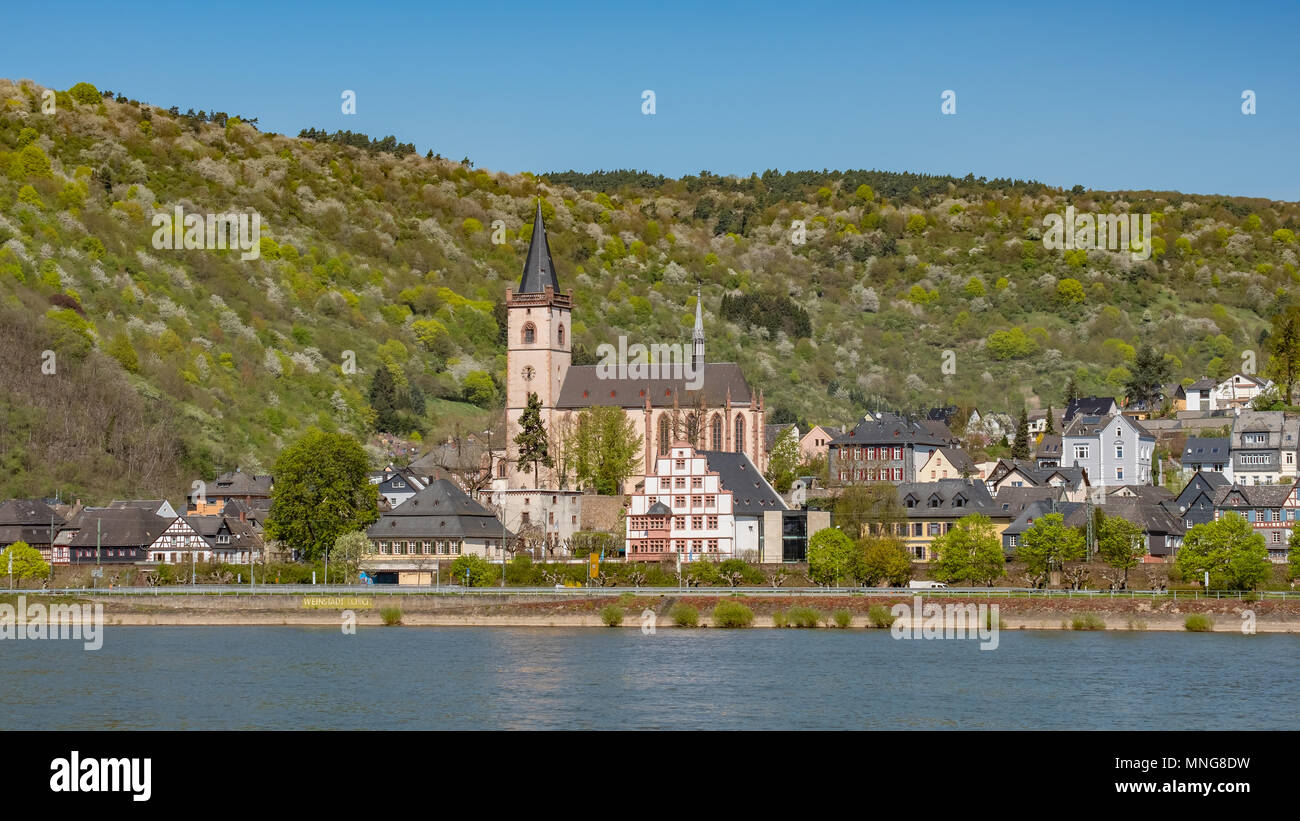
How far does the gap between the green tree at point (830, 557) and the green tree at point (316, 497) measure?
25825 mm

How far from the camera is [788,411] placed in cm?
A: 17550

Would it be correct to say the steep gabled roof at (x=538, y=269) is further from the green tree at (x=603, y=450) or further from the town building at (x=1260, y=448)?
the town building at (x=1260, y=448)

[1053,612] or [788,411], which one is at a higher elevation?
[788,411]

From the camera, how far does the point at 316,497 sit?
9512cm

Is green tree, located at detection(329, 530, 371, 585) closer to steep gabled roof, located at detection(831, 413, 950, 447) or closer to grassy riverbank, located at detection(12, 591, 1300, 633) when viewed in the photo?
grassy riverbank, located at detection(12, 591, 1300, 633)

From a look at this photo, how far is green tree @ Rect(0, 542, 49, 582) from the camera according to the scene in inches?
3617

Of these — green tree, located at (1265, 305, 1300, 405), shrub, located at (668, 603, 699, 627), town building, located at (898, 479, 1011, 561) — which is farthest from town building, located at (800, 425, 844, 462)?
shrub, located at (668, 603, 699, 627)

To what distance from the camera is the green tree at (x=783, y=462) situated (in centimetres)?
11488

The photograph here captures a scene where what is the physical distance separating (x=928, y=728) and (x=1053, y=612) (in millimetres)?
31830

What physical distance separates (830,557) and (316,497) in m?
29.0
